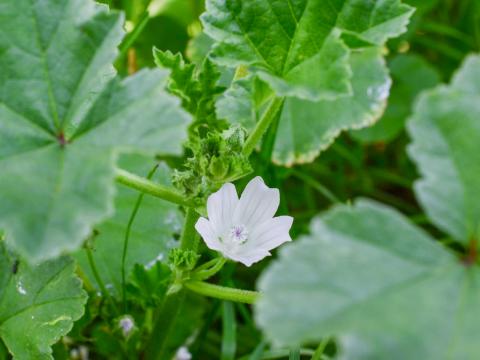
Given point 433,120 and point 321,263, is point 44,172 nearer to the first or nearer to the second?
point 321,263

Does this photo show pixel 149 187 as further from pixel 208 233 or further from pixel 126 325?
pixel 126 325

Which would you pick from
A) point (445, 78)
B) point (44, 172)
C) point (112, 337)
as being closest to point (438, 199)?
point (44, 172)

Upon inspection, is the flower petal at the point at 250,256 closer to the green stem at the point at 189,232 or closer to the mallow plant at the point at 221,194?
the mallow plant at the point at 221,194

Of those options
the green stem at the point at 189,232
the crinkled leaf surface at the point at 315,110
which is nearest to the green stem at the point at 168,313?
the green stem at the point at 189,232

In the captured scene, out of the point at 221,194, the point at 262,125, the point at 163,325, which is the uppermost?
the point at 262,125

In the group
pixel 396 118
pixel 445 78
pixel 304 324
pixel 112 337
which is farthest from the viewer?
pixel 445 78

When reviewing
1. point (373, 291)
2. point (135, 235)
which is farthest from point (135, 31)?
point (373, 291)
